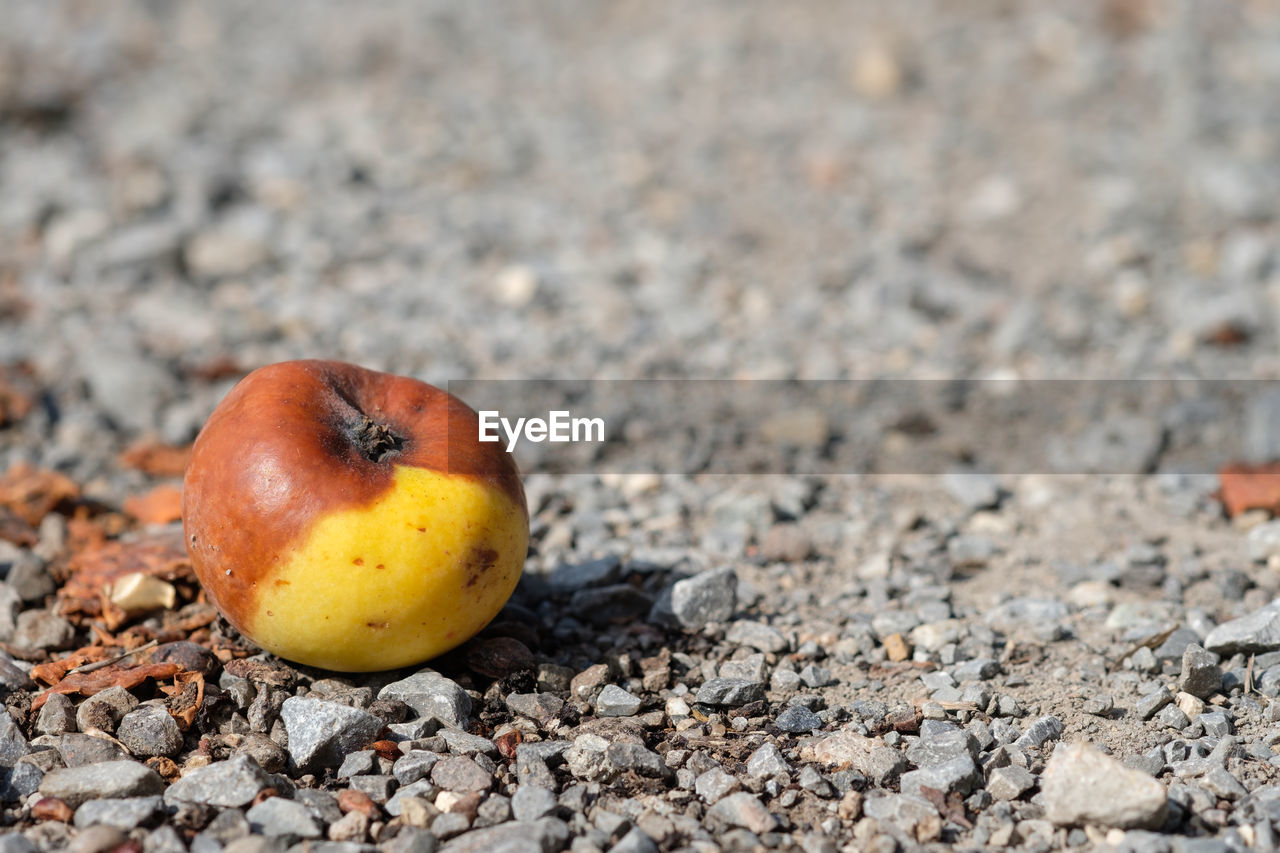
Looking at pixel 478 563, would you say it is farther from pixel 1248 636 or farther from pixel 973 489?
pixel 973 489

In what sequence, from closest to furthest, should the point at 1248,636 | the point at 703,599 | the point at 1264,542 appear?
the point at 1248,636 < the point at 703,599 < the point at 1264,542

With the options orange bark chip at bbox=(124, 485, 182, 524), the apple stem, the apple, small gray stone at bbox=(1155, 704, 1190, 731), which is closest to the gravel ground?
small gray stone at bbox=(1155, 704, 1190, 731)

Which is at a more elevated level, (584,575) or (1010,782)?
(1010,782)

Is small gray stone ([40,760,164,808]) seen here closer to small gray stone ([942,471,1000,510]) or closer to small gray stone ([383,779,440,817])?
small gray stone ([383,779,440,817])

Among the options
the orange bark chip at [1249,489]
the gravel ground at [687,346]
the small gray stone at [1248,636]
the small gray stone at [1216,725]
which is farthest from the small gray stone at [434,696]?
the orange bark chip at [1249,489]

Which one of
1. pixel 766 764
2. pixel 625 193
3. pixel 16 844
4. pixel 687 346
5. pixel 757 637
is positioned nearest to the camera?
pixel 16 844

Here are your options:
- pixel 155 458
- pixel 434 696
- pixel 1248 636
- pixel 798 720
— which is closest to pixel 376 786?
pixel 434 696

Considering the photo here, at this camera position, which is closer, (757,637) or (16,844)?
(16,844)
